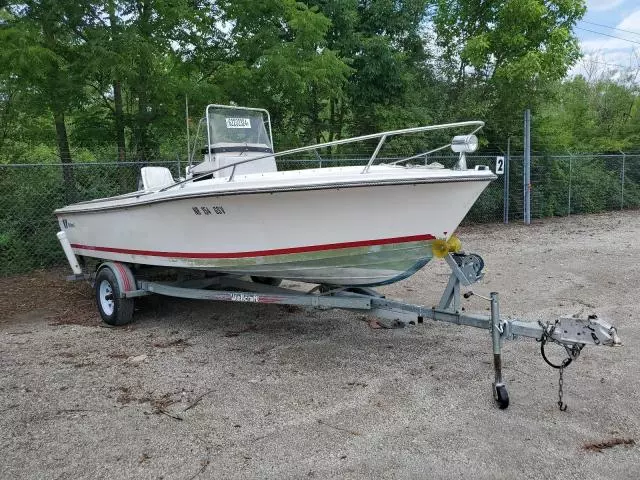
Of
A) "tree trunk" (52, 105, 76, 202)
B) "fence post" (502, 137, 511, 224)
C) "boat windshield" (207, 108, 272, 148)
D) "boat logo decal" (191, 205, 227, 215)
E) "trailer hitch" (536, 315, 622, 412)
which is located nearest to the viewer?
"trailer hitch" (536, 315, 622, 412)

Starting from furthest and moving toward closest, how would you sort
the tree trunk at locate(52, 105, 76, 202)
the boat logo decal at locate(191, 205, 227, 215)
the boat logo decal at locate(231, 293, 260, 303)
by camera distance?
the tree trunk at locate(52, 105, 76, 202) → the boat logo decal at locate(231, 293, 260, 303) → the boat logo decal at locate(191, 205, 227, 215)

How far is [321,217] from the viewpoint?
4.21 m

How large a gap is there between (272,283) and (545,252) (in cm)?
533

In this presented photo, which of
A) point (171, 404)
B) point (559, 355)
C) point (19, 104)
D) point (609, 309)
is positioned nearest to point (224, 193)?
point (171, 404)

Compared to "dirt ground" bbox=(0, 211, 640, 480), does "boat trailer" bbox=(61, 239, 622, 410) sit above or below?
above

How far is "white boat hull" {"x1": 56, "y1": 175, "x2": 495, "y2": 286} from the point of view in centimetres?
413

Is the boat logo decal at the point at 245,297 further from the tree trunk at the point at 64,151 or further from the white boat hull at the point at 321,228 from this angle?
the tree trunk at the point at 64,151

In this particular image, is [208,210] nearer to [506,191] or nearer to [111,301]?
[111,301]

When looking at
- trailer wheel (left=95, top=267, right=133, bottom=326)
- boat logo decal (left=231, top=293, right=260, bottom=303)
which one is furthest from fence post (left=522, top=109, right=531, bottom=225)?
trailer wheel (left=95, top=267, right=133, bottom=326)

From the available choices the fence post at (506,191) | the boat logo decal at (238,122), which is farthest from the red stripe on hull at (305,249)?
the fence post at (506,191)

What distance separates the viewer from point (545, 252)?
955 cm

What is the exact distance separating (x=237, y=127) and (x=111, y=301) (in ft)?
7.51

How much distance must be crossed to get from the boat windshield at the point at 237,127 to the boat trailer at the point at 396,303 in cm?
149

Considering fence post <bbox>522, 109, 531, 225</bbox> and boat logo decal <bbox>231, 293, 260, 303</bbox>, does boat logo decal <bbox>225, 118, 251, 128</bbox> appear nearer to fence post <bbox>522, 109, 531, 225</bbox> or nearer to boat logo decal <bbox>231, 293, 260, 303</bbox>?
boat logo decal <bbox>231, 293, 260, 303</bbox>
